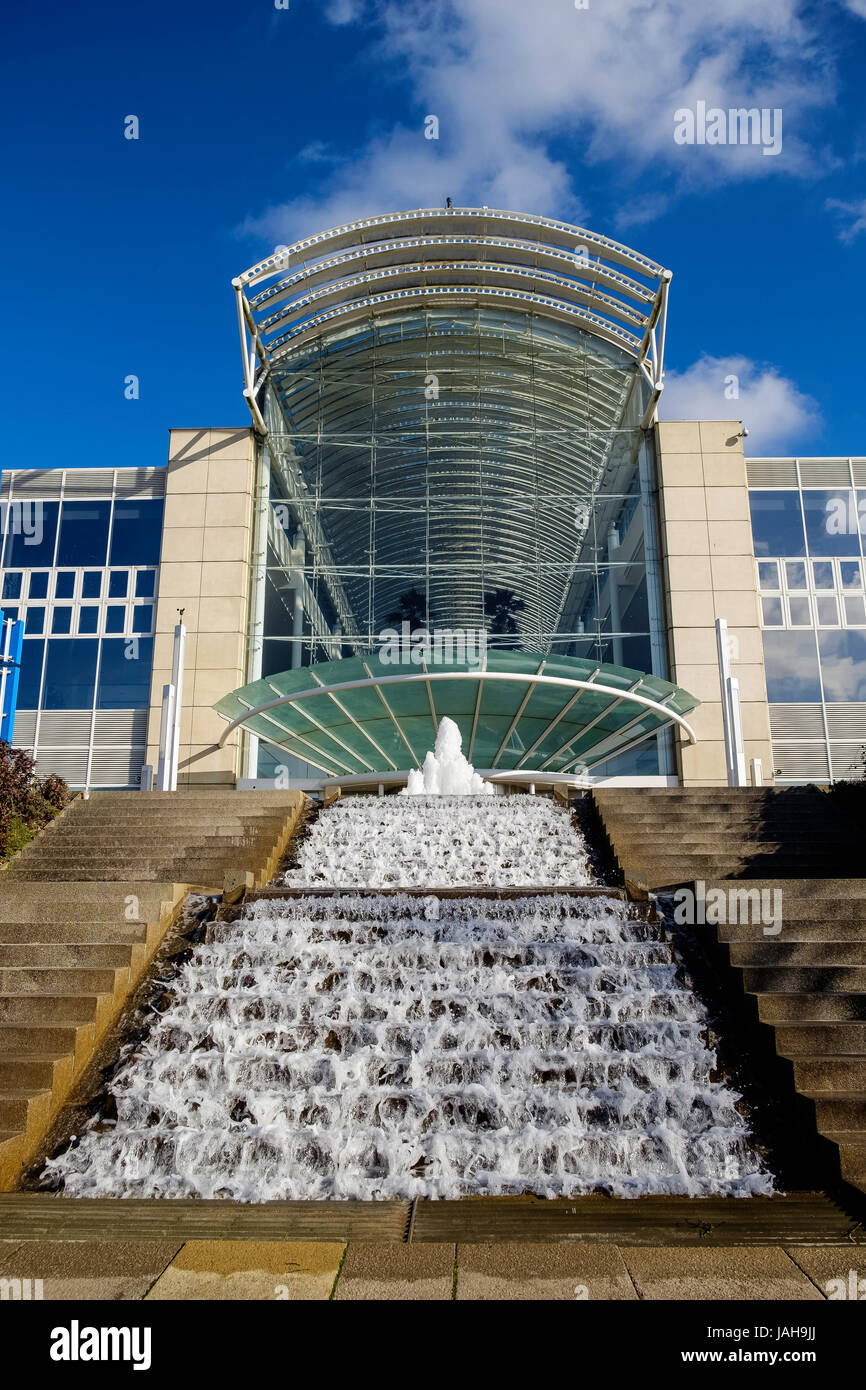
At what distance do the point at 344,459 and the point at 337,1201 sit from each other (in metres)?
24.4

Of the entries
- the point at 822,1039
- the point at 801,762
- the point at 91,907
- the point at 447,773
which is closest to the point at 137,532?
the point at 447,773

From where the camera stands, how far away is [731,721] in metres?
19.6

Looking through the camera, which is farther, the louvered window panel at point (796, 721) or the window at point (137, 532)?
the window at point (137, 532)

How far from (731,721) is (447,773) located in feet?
18.9

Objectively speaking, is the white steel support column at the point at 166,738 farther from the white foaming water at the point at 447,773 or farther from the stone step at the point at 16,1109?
the stone step at the point at 16,1109

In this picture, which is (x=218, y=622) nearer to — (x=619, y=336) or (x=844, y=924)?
(x=619, y=336)

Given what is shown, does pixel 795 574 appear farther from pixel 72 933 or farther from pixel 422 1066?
pixel 422 1066

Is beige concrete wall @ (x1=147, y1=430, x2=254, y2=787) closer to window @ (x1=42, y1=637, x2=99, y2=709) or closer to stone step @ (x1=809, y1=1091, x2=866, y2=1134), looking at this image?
window @ (x1=42, y1=637, x2=99, y2=709)

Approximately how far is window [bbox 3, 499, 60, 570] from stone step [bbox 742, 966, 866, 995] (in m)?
23.4

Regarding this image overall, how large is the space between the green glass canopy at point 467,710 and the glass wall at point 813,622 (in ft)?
17.8

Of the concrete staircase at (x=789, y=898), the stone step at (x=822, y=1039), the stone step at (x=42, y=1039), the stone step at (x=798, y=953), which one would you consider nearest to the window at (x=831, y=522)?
the concrete staircase at (x=789, y=898)

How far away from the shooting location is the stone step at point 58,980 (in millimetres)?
7688

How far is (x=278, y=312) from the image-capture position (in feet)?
87.3
